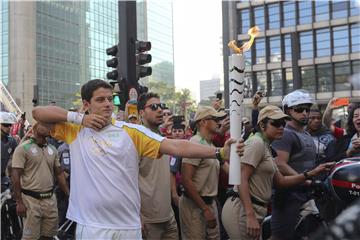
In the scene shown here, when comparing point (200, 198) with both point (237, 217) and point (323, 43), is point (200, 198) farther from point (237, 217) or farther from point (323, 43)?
point (323, 43)

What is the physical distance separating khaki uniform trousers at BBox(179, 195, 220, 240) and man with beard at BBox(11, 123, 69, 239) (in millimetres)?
1998

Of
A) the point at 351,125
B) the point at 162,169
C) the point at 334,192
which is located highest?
the point at 351,125

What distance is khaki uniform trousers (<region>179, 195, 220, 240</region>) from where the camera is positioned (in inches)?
191

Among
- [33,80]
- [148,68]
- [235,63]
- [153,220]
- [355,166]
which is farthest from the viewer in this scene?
[33,80]

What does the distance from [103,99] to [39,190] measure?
3.08 meters

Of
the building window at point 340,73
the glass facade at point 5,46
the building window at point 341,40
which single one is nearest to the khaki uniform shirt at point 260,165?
the building window at point 340,73

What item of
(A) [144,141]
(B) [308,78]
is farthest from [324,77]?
(A) [144,141]

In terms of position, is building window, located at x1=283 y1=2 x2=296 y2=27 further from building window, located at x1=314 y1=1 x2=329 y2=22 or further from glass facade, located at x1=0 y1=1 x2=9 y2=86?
glass facade, located at x1=0 y1=1 x2=9 y2=86

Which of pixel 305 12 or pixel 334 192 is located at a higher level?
pixel 305 12

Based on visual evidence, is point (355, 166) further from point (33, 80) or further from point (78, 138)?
point (33, 80)

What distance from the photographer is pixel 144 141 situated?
10.9ft

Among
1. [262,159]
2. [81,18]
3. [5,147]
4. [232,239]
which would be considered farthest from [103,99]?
[81,18]

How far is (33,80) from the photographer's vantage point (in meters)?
62.0

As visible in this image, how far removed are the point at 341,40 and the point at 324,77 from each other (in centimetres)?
391
